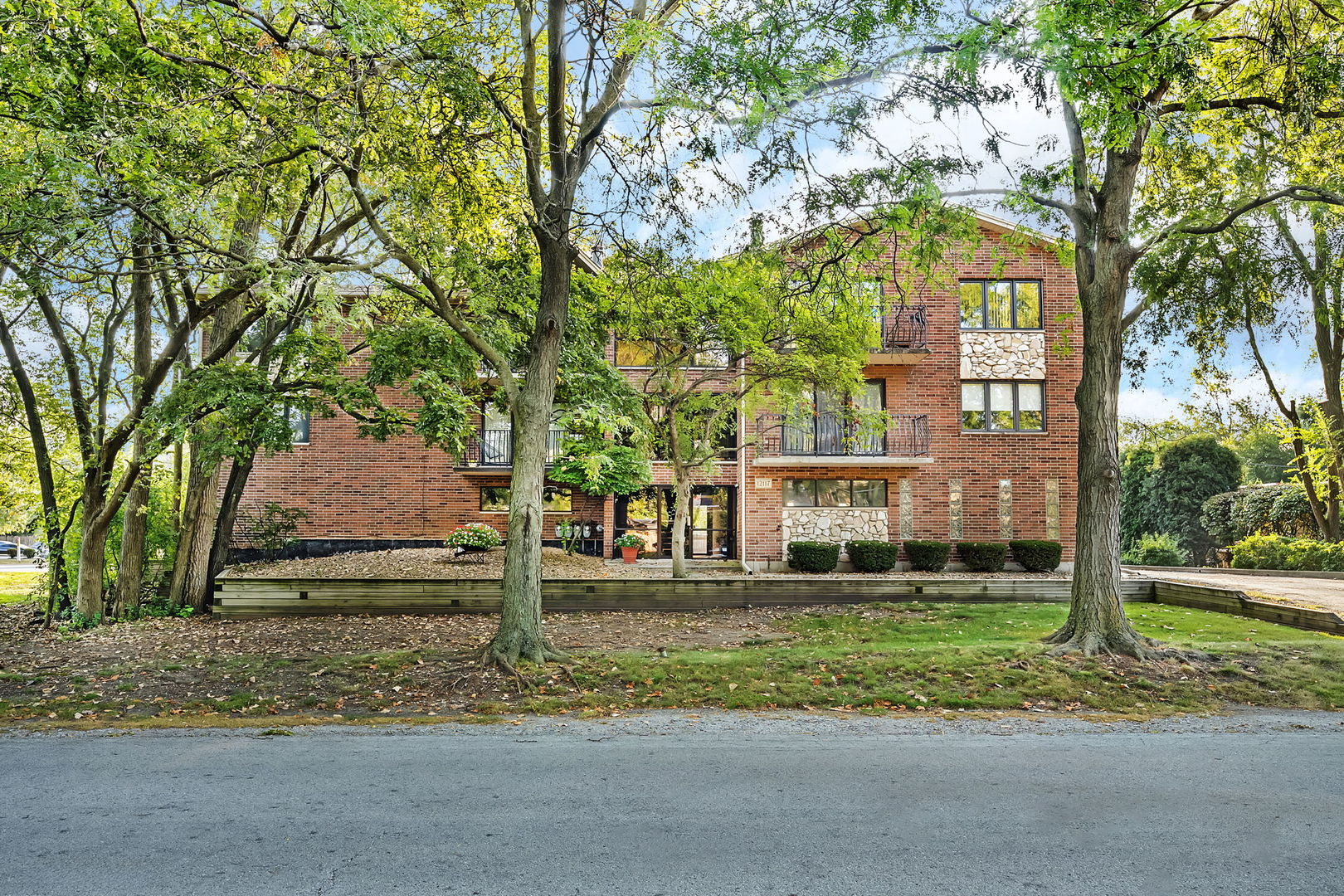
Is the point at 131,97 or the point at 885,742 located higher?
the point at 131,97

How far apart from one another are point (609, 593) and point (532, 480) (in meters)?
6.09

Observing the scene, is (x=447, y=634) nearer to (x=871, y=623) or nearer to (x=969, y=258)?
(x=871, y=623)

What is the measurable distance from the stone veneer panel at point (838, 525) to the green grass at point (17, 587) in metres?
16.4

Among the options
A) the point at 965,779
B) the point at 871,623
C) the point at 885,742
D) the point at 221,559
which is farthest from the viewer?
the point at 221,559

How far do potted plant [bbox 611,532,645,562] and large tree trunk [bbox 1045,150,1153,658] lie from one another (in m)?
12.9

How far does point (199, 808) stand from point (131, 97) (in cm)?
713

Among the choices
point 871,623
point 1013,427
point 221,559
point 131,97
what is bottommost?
point 871,623

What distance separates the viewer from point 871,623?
1295 centimetres

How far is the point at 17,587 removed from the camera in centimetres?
1988

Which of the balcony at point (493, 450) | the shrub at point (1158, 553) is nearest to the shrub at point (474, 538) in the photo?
the balcony at point (493, 450)

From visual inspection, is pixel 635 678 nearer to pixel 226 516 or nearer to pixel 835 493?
pixel 226 516

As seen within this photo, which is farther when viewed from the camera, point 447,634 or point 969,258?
point 447,634

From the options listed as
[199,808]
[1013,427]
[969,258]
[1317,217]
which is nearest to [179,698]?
[199,808]

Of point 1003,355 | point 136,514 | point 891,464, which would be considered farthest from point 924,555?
point 136,514
